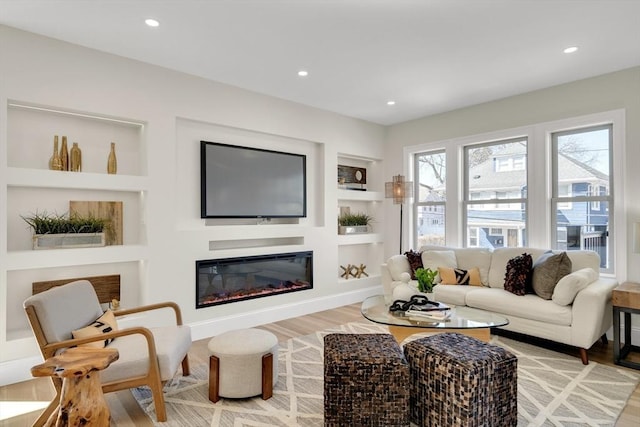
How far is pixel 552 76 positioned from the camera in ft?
12.7

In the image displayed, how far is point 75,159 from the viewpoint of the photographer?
10.6ft

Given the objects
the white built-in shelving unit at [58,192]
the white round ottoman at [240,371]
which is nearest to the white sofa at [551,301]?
the white round ottoman at [240,371]

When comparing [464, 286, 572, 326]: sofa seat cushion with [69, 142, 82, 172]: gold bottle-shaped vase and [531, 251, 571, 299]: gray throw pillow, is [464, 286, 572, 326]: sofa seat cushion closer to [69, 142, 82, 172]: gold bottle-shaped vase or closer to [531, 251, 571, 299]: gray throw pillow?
[531, 251, 571, 299]: gray throw pillow

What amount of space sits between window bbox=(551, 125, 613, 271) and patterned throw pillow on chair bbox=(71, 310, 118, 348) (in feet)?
15.1

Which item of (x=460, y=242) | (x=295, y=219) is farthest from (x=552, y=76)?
(x=295, y=219)

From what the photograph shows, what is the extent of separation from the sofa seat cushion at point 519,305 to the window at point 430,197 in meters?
1.67

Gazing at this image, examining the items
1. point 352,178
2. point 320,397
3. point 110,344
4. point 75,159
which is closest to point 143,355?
point 110,344

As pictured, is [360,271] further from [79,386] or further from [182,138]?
[79,386]

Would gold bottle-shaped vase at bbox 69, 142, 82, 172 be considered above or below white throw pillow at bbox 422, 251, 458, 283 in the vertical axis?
above

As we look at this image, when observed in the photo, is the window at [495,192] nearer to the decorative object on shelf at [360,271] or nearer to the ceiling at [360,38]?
the ceiling at [360,38]

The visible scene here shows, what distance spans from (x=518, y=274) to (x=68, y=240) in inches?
168

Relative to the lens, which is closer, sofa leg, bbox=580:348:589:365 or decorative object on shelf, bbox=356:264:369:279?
sofa leg, bbox=580:348:589:365

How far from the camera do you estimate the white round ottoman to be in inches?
97.6

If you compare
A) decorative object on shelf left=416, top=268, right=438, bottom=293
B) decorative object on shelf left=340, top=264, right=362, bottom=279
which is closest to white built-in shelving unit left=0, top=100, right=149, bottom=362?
decorative object on shelf left=416, top=268, right=438, bottom=293
